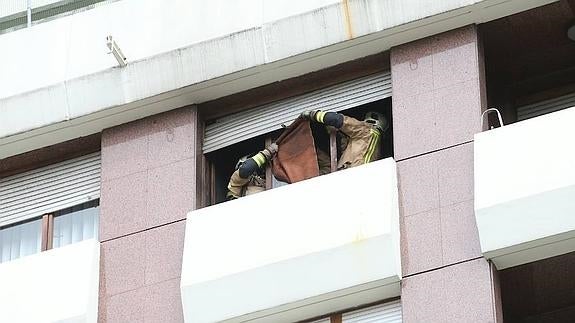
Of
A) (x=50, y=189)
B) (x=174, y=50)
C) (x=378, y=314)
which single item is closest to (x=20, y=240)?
(x=50, y=189)

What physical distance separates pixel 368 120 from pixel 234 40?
1.68 meters

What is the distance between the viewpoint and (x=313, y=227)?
18.8 meters

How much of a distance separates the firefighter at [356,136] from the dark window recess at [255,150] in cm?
14

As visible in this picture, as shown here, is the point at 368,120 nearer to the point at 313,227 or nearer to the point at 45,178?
the point at 313,227

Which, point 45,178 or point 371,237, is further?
point 45,178

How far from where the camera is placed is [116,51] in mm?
20656

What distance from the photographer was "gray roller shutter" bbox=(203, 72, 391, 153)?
A: 20.1 metres

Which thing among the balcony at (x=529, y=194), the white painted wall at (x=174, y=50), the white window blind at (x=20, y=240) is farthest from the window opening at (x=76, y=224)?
the balcony at (x=529, y=194)

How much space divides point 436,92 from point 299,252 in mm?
2203

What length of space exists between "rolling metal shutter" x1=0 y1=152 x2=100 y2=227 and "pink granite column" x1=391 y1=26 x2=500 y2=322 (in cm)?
365

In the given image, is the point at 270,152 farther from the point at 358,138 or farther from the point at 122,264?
the point at 122,264

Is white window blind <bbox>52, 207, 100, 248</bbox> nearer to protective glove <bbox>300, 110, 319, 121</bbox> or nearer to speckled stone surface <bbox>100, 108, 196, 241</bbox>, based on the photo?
speckled stone surface <bbox>100, 108, 196, 241</bbox>

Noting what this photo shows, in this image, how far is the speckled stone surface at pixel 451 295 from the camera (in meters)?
17.9

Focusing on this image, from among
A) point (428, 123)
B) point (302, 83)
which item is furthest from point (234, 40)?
point (428, 123)
